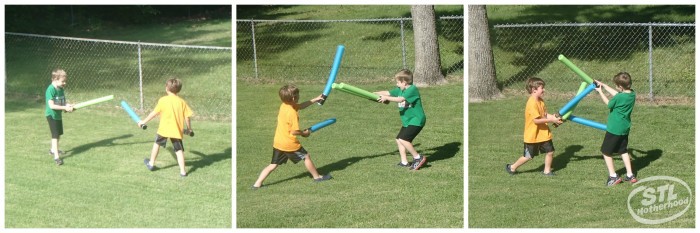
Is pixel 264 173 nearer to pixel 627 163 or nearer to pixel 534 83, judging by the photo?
pixel 534 83

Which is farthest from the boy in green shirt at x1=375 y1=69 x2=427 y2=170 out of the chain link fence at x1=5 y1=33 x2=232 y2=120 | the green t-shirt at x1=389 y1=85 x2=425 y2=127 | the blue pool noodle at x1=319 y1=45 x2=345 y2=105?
the chain link fence at x1=5 y1=33 x2=232 y2=120

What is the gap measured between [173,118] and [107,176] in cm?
74

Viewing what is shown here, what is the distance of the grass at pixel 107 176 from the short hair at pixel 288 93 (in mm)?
958

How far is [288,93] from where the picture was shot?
771 cm

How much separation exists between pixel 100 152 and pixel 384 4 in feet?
9.30

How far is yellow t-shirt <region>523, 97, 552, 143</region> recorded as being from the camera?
795 centimetres

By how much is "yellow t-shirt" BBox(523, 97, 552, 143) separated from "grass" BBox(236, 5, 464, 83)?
64 cm

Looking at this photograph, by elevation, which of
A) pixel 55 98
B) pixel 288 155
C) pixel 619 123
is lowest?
pixel 288 155

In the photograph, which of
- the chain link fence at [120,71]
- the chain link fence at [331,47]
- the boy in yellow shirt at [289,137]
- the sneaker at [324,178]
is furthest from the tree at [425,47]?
the chain link fence at [120,71]

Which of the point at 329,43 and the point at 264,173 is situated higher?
the point at 329,43

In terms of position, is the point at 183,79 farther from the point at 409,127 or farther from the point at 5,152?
the point at 409,127

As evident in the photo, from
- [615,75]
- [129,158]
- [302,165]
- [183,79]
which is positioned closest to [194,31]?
[183,79]

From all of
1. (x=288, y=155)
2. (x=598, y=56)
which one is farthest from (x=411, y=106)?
(x=598, y=56)

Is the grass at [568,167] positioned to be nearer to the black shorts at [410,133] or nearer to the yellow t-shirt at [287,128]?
the black shorts at [410,133]
